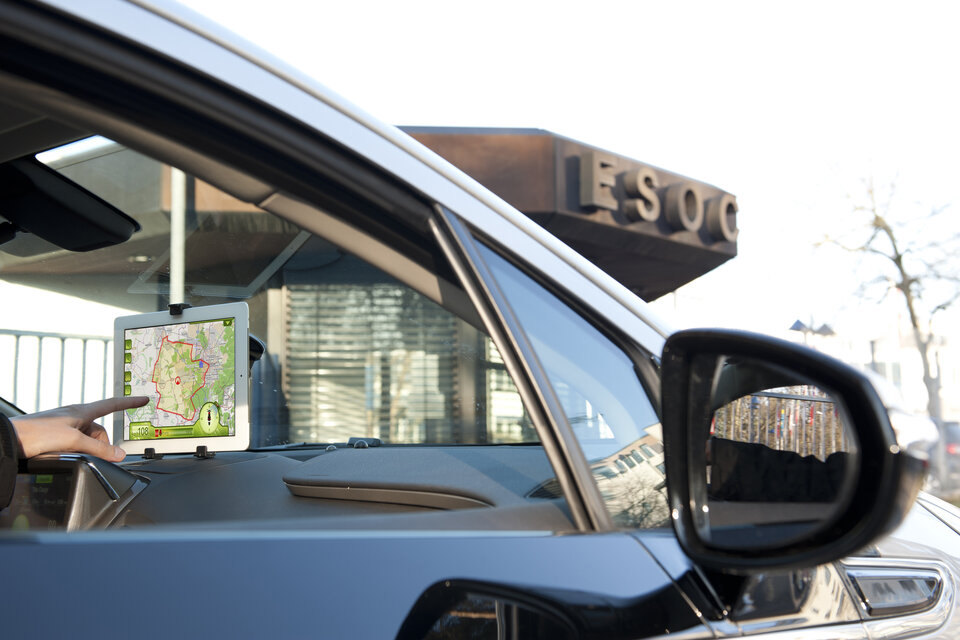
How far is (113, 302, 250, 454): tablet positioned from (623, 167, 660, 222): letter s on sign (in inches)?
422

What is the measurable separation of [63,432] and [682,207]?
1191 centimetres

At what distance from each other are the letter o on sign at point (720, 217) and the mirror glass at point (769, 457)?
13036 mm

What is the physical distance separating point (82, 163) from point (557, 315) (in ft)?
3.40

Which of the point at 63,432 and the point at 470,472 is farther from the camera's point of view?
the point at 63,432

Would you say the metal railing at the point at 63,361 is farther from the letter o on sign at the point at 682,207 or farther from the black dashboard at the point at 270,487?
the letter o on sign at the point at 682,207

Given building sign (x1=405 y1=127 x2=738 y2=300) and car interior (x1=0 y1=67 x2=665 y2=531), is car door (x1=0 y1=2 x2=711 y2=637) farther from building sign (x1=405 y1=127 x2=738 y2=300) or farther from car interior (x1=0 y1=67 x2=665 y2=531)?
building sign (x1=405 y1=127 x2=738 y2=300)

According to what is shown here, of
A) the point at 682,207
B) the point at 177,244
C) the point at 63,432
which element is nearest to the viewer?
the point at 63,432

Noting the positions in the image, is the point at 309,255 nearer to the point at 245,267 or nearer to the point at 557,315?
the point at 245,267

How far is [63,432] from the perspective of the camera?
1.55 m

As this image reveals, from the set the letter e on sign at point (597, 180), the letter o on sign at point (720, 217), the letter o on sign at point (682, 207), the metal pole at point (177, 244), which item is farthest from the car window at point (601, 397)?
the letter o on sign at point (720, 217)

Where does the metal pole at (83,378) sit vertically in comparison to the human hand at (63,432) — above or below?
above

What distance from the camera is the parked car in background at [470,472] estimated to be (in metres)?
0.77

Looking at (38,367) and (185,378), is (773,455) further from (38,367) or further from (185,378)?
(38,367)

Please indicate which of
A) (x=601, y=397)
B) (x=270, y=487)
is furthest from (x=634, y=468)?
(x=270, y=487)
